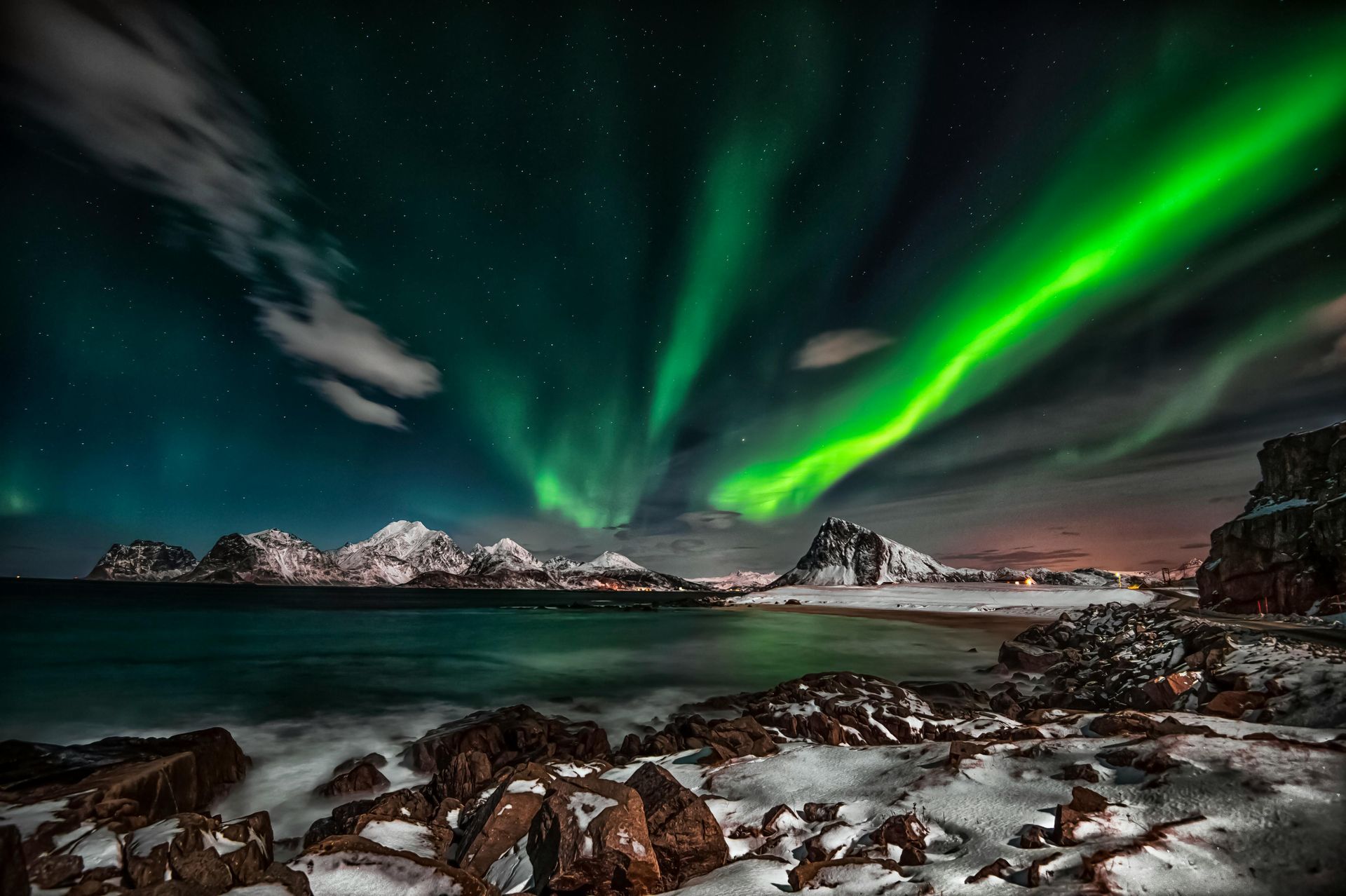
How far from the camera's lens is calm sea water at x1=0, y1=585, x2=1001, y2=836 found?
14461 millimetres

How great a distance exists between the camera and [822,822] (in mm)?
5113

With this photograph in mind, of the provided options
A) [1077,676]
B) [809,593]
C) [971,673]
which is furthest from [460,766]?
[809,593]

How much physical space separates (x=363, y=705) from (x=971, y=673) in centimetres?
2325

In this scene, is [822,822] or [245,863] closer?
[245,863]

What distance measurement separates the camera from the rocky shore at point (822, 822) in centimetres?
368

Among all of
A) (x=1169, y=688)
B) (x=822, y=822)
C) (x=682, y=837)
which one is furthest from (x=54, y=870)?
(x=1169, y=688)

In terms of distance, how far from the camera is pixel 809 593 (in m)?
107

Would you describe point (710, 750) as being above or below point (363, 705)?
above

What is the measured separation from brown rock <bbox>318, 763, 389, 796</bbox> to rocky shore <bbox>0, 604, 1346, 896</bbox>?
83.7 inches

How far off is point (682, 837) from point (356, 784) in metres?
8.56

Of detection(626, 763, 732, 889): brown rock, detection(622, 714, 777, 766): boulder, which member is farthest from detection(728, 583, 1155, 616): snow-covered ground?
detection(626, 763, 732, 889): brown rock

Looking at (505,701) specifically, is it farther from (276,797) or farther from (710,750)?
(710,750)

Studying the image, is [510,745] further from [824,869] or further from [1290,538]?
[1290,538]

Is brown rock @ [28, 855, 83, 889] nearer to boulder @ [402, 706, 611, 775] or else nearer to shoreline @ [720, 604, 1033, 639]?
boulder @ [402, 706, 611, 775]
